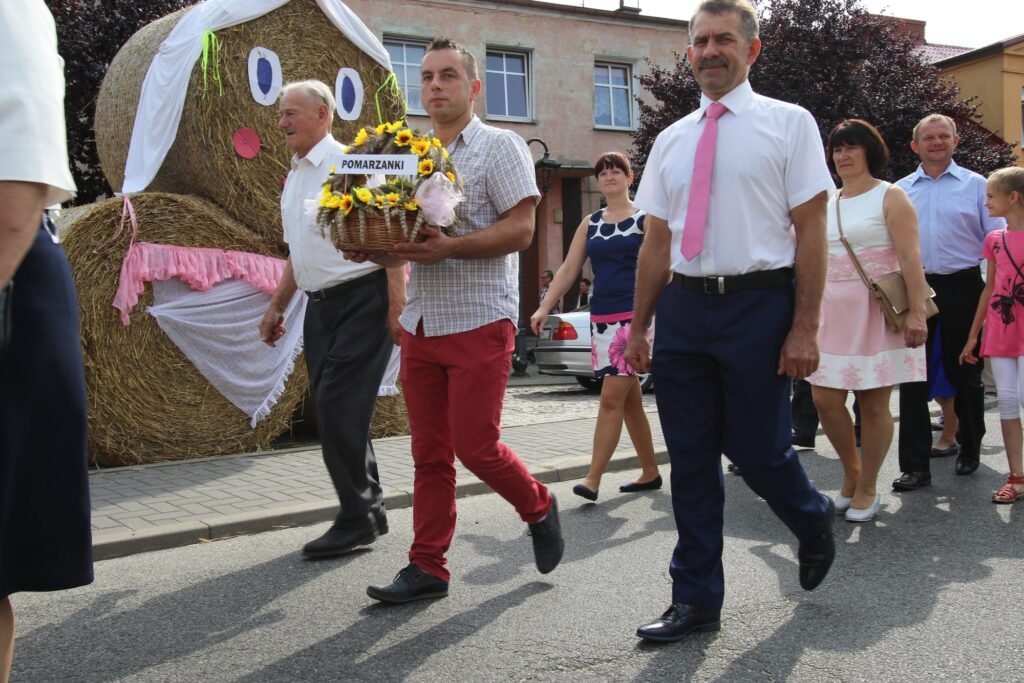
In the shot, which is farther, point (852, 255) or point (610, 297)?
point (610, 297)

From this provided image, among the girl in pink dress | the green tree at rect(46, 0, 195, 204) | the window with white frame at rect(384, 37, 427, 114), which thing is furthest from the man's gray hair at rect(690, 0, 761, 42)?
the window with white frame at rect(384, 37, 427, 114)

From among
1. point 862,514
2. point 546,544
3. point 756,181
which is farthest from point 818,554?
point 862,514

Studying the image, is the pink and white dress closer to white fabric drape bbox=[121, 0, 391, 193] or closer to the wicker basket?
the wicker basket

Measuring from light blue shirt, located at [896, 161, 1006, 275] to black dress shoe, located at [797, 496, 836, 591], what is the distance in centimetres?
345

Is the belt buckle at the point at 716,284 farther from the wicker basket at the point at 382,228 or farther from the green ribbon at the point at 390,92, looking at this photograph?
the green ribbon at the point at 390,92

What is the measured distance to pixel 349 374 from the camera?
4.48m

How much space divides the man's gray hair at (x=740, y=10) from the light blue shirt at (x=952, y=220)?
3346 millimetres

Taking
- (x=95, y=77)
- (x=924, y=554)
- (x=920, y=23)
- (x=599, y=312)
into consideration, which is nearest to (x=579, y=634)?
(x=924, y=554)

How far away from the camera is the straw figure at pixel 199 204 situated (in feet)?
22.3

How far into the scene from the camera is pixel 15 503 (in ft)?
7.18

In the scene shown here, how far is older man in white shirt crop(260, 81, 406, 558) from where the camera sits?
4.48 metres

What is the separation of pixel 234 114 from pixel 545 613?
4853 millimetres

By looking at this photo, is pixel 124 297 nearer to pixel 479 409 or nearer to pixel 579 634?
pixel 479 409

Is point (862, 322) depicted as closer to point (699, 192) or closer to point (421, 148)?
point (699, 192)
